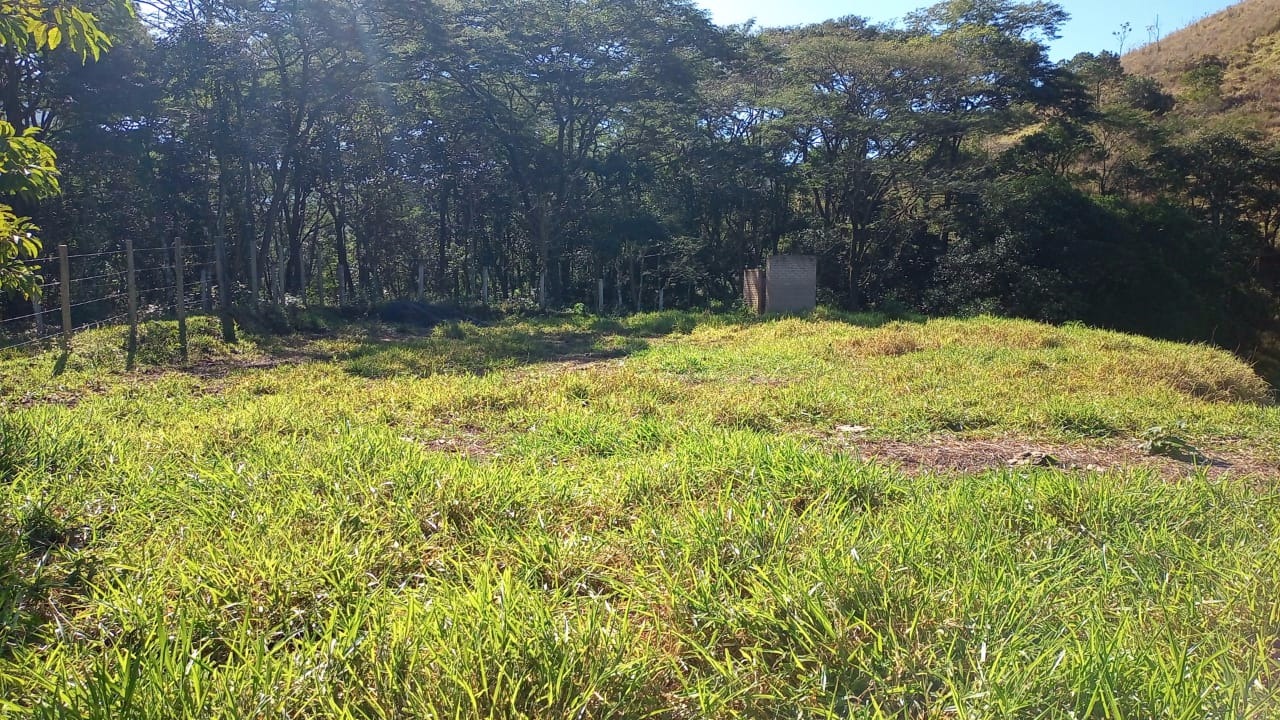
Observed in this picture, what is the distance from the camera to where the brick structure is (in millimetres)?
15734

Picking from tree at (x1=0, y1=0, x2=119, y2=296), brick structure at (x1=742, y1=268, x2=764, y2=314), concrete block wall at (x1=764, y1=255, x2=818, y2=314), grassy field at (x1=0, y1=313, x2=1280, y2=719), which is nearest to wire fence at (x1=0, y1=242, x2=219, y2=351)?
grassy field at (x1=0, y1=313, x2=1280, y2=719)

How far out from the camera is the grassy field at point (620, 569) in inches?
60.2

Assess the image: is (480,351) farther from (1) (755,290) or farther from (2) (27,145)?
(1) (755,290)

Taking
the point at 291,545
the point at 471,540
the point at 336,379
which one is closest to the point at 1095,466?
the point at 471,540

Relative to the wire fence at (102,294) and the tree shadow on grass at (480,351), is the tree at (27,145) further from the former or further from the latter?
the wire fence at (102,294)

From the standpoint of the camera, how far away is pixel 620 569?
2188mm

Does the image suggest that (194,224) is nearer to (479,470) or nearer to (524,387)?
(524,387)

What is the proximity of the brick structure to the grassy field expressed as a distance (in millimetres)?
11144

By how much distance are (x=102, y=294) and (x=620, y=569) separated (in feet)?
57.3

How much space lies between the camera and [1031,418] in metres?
4.65

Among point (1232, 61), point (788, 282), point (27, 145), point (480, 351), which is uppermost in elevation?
point (1232, 61)

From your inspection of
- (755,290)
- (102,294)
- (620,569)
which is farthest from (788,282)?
(102,294)

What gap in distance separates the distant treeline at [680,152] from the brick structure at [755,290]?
324 centimetres

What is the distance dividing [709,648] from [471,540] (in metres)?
0.99
